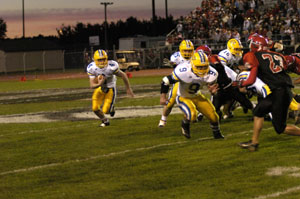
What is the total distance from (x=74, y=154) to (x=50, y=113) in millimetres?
6445

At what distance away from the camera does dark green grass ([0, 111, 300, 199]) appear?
20.1ft

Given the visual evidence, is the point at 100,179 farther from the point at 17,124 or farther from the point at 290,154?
the point at 17,124

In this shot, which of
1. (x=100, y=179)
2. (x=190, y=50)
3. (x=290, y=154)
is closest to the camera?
(x=100, y=179)

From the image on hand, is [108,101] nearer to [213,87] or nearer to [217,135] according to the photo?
[217,135]

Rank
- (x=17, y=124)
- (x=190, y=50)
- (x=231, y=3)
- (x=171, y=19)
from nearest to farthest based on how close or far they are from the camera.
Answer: (x=190, y=50) → (x=17, y=124) → (x=231, y=3) → (x=171, y=19)

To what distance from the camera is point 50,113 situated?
579 inches

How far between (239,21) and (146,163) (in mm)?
27363

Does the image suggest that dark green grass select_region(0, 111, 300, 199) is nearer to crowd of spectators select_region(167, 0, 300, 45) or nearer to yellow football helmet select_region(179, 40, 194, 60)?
yellow football helmet select_region(179, 40, 194, 60)

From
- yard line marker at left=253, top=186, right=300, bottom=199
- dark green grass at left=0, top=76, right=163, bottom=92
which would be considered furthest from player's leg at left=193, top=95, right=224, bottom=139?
dark green grass at left=0, top=76, right=163, bottom=92

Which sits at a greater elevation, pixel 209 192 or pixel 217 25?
pixel 217 25

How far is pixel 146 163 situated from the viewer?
7.46m

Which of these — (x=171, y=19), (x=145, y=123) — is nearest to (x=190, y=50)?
(x=145, y=123)

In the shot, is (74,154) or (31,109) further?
(31,109)

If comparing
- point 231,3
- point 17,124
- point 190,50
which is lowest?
point 17,124
